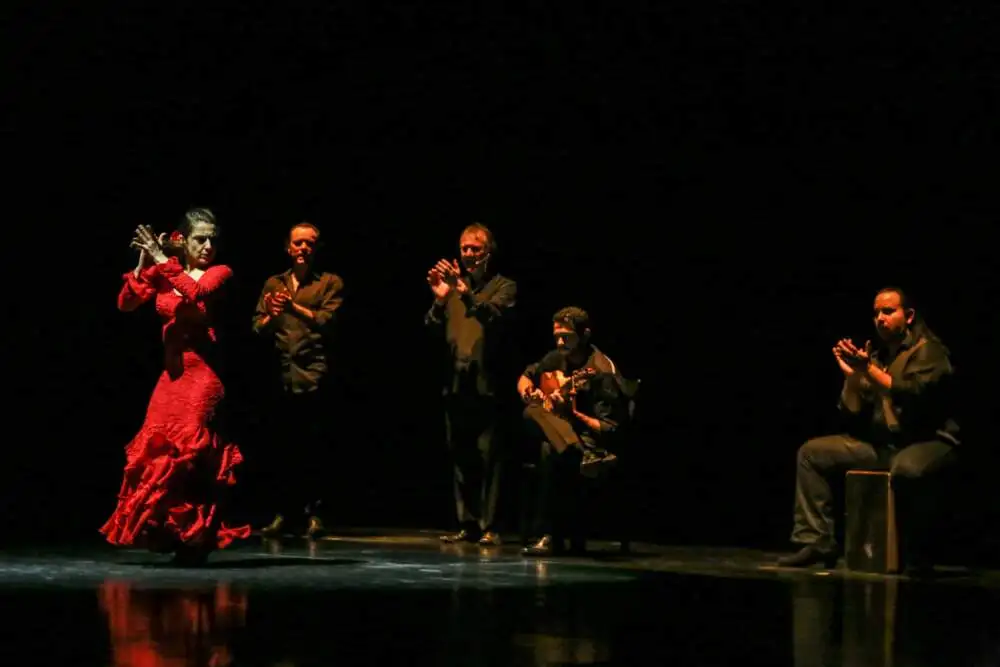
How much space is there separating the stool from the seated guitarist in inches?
44.4

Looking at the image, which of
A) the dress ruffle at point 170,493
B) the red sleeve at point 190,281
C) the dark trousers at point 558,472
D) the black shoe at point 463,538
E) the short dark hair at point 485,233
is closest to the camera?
the dress ruffle at point 170,493

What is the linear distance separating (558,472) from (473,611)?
2.46 meters

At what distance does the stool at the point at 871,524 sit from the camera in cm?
757

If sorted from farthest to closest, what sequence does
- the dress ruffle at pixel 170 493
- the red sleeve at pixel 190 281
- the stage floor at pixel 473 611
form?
the red sleeve at pixel 190 281
the dress ruffle at pixel 170 493
the stage floor at pixel 473 611

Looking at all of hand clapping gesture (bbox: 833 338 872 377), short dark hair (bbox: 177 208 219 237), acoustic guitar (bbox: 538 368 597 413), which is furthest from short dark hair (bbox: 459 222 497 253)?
hand clapping gesture (bbox: 833 338 872 377)

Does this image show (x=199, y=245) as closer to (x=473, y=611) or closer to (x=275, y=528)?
(x=275, y=528)

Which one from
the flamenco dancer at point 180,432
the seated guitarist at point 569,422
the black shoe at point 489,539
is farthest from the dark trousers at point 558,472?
the flamenco dancer at point 180,432

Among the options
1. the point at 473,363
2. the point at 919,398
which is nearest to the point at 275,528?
the point at 473,363

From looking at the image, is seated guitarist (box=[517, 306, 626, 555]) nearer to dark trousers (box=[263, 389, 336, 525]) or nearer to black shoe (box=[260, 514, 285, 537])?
dark trousers (box=[263, 389, 336, 525])

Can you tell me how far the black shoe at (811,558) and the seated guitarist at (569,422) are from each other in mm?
945

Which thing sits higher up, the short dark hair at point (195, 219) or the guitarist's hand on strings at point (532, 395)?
the short dark hair at point (195, 219)

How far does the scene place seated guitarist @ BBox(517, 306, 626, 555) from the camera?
8.23m

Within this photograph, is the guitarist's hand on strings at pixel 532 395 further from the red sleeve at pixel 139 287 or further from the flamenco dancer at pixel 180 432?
the red sleeve at pixel 139 287

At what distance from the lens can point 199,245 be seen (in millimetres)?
7480
